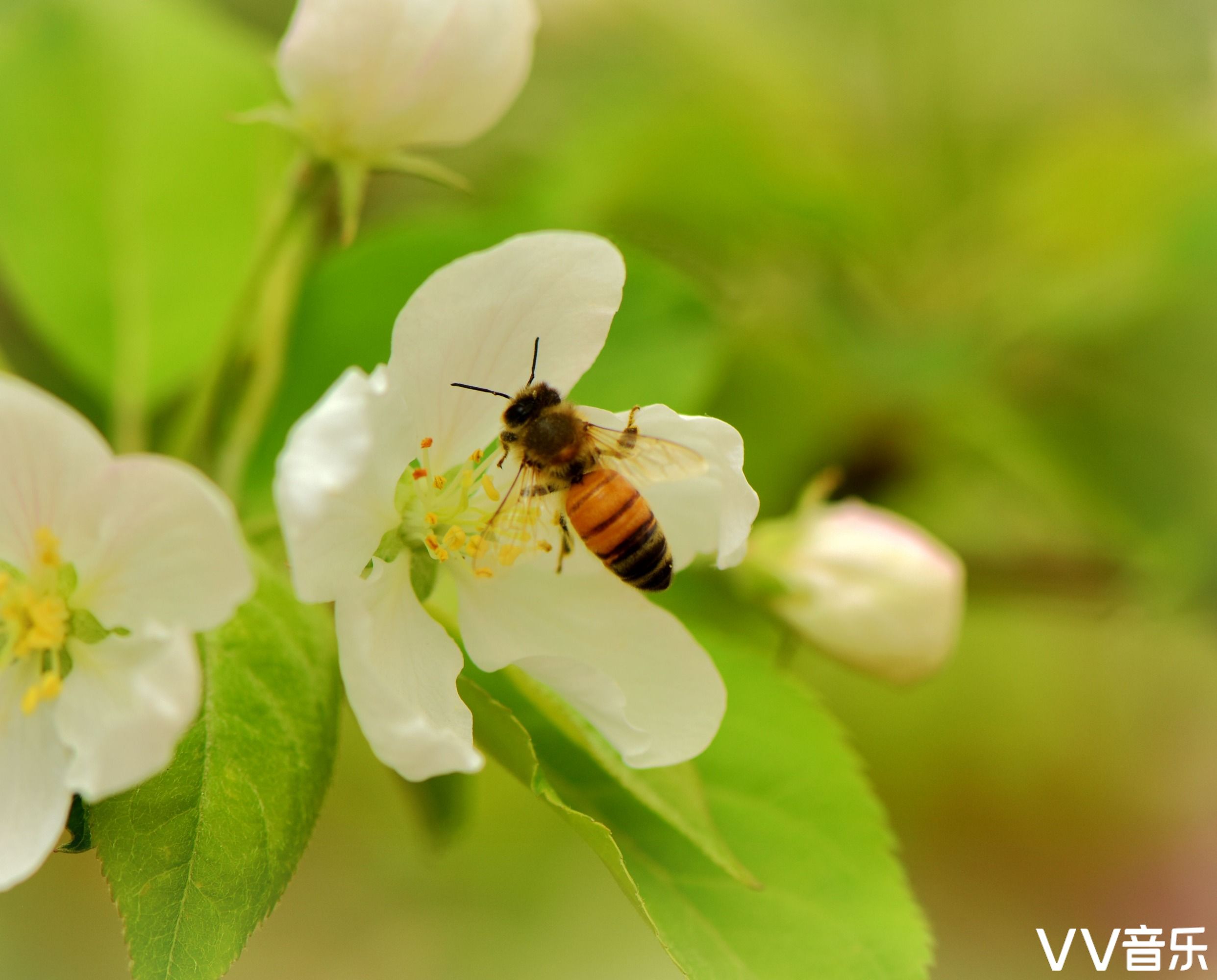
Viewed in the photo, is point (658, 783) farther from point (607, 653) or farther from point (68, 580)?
point (68, 580)

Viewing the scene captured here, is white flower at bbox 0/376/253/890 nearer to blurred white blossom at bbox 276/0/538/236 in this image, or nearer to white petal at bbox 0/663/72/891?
white petal at bbox 0/663/72/891

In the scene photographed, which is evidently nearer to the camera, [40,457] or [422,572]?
[40,457]

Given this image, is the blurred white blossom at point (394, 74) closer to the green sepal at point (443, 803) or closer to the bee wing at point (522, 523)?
the bee wing at point (522, 523)

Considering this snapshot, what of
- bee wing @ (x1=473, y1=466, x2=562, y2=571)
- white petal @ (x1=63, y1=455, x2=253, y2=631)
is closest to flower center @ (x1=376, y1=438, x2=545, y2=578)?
bee wing @ (x1=473, y1=466, x2=562, y2=571)

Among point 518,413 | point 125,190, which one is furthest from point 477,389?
point 125,190

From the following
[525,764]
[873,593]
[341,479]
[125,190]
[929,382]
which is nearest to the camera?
[341,479]

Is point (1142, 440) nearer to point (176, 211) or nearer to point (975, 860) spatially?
point (975, 860)

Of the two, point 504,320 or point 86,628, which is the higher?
point 504,320
